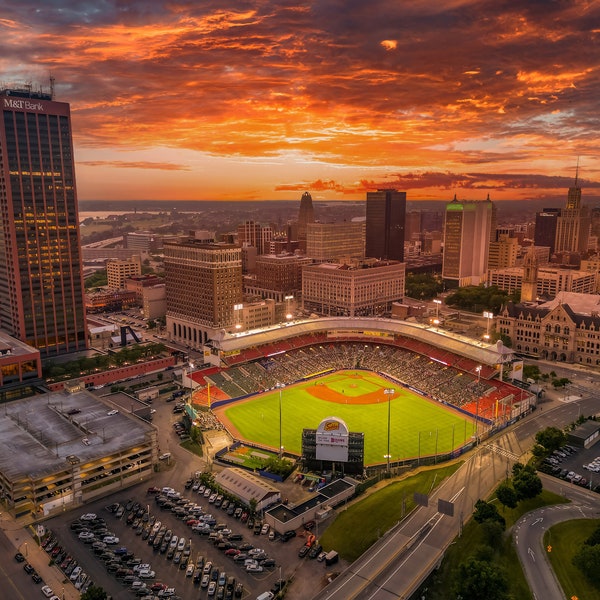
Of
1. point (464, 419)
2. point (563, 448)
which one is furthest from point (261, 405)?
point (563, 448)

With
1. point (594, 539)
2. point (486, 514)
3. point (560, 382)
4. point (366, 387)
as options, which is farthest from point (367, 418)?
point (594, 539)

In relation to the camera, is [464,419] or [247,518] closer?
[247,518]

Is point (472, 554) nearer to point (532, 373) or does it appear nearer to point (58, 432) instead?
point (58, 432)

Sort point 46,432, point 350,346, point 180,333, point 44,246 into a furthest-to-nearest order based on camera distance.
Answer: point 180,333 < point 350,346 < point 44,246 < point 46,432

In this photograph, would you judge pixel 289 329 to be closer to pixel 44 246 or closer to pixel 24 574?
pixel 44 246

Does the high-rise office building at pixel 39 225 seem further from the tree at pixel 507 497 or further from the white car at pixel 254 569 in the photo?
A: the tree at pixel 507 497

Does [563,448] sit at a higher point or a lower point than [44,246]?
lower
